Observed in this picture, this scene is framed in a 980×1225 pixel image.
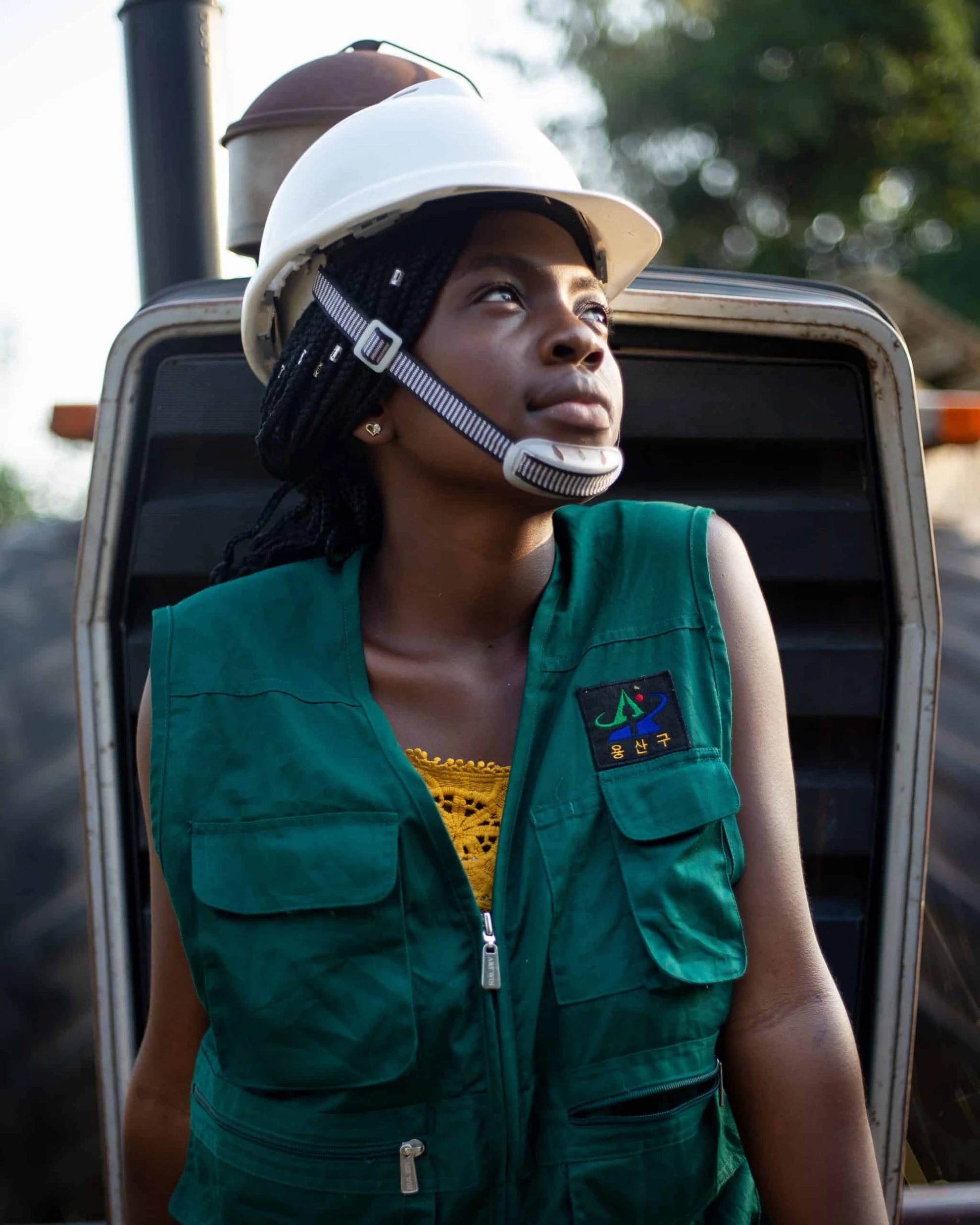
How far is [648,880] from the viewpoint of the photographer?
1.29m

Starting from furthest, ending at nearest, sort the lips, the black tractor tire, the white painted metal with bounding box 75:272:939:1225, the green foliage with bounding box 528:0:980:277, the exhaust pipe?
the green foliage with bounding box 528:0:980:277 → the exhaust pipe → the black tractor tire → the white painted metal with bounding box 75:272:939:1225 → the lips

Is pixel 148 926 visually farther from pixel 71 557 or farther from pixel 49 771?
pixel 71 557

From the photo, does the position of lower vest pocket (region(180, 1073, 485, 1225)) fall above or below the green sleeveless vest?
below

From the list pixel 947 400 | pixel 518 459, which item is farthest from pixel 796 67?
pixel 518 459

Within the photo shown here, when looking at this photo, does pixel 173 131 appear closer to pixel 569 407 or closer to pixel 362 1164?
pixel 569 407

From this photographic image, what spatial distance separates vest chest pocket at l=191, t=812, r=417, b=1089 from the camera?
1283 millimetres

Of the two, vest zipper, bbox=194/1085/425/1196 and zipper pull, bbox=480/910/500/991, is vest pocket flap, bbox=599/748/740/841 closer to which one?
zipper pull, bbox=480/910/500/991

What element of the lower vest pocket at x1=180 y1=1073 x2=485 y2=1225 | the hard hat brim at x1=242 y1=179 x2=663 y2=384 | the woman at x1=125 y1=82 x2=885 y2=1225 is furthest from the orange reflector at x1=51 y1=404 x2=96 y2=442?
the lower vest pocket at x1=180 y1=1073 x2=485 y2=1225

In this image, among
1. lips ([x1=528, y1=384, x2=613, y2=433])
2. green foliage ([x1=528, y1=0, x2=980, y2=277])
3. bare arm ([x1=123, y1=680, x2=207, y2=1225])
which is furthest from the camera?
green foliage ([x1=528, y1=0, x2=980, y2=277])

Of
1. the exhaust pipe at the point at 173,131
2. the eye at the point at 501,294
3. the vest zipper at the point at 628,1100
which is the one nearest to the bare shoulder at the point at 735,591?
the eye at the point at 501,294

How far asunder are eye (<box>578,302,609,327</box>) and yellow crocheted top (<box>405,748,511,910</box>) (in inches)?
21.2

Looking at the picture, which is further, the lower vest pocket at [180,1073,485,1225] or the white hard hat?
the white hard hat

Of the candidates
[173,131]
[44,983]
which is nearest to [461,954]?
[44,983]

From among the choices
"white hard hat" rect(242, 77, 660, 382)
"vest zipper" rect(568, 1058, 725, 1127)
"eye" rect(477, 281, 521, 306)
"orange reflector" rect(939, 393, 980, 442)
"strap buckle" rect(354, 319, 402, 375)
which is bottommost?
"vest zipper" rect(568, 1058, 725, 1127)
